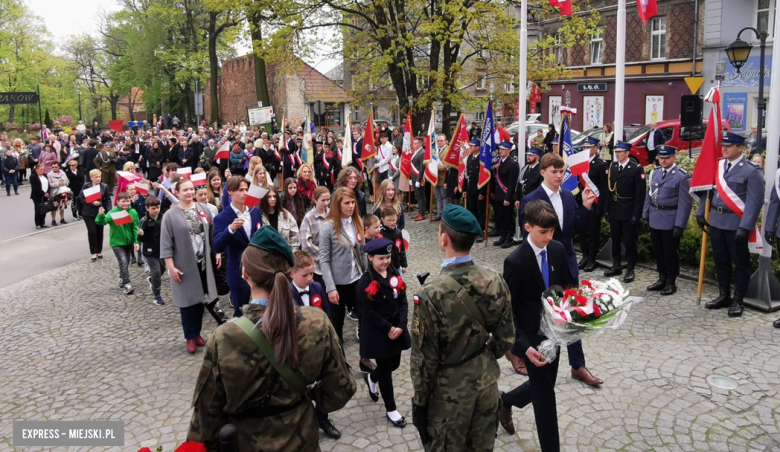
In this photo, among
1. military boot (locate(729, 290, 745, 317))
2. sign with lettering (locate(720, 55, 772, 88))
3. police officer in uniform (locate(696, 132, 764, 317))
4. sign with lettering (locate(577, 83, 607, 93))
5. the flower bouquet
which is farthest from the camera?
sign with lettering (locate(577, 83, 607, 93))

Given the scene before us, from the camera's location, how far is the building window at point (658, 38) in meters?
32.3

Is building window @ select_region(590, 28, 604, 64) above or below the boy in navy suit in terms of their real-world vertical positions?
above

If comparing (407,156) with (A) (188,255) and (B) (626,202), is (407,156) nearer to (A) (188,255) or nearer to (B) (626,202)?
(B) (626,202)

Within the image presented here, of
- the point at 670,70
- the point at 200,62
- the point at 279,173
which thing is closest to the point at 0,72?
the point at 200,62

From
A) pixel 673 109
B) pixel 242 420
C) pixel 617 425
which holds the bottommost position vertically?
pixel 617 425

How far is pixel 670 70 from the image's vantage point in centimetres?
3186

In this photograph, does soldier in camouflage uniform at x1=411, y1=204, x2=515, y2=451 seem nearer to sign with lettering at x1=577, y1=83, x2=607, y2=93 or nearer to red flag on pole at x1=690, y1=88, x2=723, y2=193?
red flag on pole at x1=690, y1=88, x2=723, y2=193

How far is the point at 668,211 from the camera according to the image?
820 cm

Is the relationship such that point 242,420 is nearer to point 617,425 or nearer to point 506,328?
point 506,328

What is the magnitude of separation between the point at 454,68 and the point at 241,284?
13.8 meters

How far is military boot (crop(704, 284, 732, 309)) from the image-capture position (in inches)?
296

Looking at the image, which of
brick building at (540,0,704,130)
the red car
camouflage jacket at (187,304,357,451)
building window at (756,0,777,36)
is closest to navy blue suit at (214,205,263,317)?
camouflage jacket at (187,304,357,451)

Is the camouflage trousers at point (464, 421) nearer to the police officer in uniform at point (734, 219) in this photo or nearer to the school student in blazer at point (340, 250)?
the school student in blazer at point (340, 250)

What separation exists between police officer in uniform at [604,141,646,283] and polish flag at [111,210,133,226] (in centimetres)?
740
